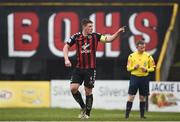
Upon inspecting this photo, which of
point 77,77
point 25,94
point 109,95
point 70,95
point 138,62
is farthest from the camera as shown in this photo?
point 25,94

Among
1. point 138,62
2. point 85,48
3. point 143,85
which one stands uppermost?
point 85,48

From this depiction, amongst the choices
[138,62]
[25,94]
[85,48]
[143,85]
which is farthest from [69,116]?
[25,94]

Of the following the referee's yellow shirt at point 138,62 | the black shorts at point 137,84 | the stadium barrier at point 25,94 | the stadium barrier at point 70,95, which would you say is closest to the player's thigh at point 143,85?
the black shorts at point 137,84

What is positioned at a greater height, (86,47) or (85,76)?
(86,47)

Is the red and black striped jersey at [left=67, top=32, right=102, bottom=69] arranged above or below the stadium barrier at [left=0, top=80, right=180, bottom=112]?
above

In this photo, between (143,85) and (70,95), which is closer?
(143,85)

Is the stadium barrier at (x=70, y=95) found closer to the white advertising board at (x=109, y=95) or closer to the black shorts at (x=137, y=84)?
the white advertising board at (x=109, y=95)

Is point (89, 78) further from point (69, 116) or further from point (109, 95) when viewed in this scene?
point (109, 95)

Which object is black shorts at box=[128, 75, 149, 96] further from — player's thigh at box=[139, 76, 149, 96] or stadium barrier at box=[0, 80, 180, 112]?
stadium barrier at box=[0, 80, 180, 112]

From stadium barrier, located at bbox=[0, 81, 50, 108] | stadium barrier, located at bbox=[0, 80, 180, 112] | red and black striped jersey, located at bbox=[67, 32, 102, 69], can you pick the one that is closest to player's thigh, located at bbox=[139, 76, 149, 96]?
red and black striped jersey, located at bbox=[67, 32, 102, 69]

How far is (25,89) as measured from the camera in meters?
26.1

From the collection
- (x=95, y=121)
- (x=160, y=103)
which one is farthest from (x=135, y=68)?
(x=160, y=103)

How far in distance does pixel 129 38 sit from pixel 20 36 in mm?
4228

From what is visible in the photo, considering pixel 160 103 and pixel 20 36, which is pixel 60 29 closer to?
pixel 20 36
